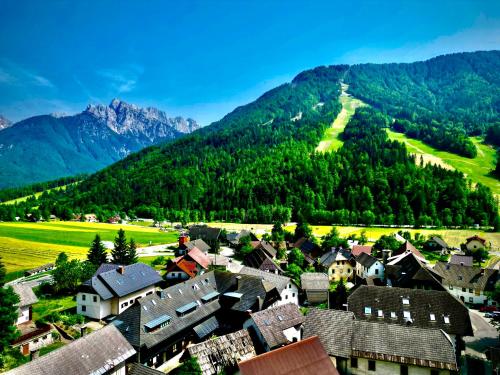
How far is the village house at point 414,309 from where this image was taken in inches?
1547

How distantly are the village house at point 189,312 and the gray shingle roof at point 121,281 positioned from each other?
12.0 metres

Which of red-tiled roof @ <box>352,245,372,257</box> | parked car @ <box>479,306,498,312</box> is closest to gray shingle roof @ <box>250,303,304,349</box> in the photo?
parked car @ <box>479,306,498,312</box>

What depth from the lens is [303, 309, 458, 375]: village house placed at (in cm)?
2973

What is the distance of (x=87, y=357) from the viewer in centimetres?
2866

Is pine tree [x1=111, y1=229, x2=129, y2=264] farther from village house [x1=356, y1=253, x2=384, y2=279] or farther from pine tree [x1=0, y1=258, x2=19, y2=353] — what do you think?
village house [x1=356, y1=253, x2=384, y2=279]

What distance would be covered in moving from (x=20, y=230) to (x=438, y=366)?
12562cm

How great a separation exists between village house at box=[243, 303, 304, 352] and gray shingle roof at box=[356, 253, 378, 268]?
119ft

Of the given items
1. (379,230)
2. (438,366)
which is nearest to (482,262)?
(379,230)

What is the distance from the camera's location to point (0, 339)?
34.8 m

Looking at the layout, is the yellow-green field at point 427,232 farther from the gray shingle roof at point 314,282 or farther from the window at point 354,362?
the window at point 354,362

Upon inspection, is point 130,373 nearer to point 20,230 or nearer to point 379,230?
point 20,230

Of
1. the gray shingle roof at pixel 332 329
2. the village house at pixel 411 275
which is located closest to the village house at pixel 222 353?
the gray shingle roof at pixel 332 329

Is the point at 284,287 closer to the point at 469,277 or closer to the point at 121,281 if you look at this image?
the point at 121,281

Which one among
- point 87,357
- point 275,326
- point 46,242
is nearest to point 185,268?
point 275,326
